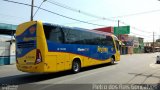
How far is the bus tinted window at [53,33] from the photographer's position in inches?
488

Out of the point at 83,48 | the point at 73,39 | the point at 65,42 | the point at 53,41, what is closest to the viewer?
the point at 53,41

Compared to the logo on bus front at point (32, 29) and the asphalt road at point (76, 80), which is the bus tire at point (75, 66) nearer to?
the asphalt road at point (76, 80)

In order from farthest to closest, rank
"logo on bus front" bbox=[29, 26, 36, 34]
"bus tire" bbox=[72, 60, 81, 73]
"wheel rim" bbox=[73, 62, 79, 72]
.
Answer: "wheel rim" bbox=[73, 62, 79, 72] < "bus tire" bbox=[72, 60, 81, 73] < "logo on bus front" bbox=[29, 26, 36, 34]

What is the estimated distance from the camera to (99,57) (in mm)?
18969

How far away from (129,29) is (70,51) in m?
46.1

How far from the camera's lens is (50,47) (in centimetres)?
1248

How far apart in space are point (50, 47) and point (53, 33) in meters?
0.93

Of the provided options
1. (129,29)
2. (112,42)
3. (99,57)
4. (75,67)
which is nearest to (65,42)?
(75,67)

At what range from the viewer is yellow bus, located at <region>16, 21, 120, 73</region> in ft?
39.4

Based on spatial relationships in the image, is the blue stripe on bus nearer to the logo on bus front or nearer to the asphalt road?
the logo on bus front

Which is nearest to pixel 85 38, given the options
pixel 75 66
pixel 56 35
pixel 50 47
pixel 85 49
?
pixel 85 49

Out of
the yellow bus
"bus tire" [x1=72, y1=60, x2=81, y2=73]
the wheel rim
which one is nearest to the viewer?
the yellow bus

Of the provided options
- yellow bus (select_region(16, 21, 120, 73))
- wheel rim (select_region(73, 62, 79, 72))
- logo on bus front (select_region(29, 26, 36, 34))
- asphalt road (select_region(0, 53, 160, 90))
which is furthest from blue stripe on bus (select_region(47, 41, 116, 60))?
asphalt road (select_region(0, 53, 160, 90))

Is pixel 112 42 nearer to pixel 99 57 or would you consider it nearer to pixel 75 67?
pixel 99 57
